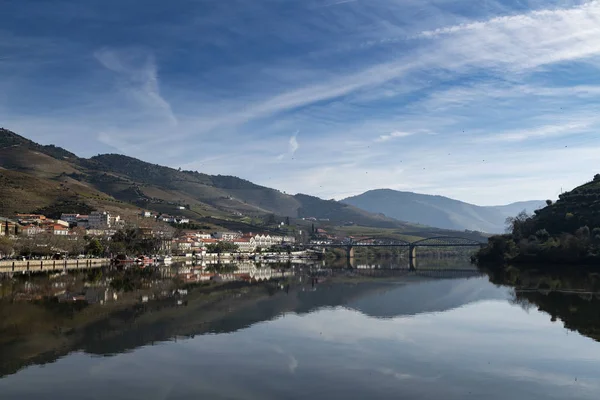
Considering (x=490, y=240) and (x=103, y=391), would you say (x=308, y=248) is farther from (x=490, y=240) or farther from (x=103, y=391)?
(x=103, y=391)

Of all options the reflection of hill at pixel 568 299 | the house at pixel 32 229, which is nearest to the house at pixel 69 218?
the house at pixel 32 229

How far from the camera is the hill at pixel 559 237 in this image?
65.6 meters

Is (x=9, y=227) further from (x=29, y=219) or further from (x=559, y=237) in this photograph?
(x=559, y=237)

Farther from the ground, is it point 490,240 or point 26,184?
point 26,184

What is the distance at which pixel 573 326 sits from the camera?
23.8 m

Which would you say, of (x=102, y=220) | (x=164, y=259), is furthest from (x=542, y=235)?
(x=102, y=220)

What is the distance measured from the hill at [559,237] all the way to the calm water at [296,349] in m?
34.1

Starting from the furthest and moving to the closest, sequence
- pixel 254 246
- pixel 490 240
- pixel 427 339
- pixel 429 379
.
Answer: pixel 254 246 → pixel 490 240 → pixel 427 339 → pixel 429 379

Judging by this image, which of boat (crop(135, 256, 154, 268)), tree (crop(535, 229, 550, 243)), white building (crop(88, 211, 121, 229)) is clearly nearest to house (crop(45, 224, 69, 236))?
white building (crop(88, 211, 121, 229))

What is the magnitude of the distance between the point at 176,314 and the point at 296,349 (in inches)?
412

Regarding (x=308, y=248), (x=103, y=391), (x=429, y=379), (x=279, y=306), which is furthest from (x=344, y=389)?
(x=308, y=248)

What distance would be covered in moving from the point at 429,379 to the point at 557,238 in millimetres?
62341

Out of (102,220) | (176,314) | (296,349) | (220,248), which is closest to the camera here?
(296,349)

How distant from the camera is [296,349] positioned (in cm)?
1880
